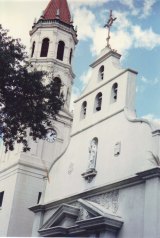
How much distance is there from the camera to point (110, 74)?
2286cm

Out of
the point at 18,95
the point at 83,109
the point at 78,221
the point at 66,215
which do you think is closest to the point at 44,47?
the point at 83,109

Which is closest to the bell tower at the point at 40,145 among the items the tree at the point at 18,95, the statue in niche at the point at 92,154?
the statue in niche at the point at 92,154

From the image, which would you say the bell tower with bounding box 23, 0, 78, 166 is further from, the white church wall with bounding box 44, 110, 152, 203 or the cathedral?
the white church wall with bounding box 44, 110, 152, 203

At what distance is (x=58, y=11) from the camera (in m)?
33.7

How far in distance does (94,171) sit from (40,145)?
947cm

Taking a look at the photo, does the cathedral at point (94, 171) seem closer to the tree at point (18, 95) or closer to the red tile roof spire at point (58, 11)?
the red tile roof spire at point (58, 11)

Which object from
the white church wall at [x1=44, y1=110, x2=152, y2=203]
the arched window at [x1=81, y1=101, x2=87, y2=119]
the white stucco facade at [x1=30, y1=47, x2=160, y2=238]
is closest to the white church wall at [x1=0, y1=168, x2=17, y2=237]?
the white stucco facade at [x1=30, y1=47, x2=160, y2=238]

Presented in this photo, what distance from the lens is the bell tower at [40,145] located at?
1061 inches

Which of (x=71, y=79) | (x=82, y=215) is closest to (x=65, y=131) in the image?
(x=71, y=79)

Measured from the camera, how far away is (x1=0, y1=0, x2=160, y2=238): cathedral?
1762cm

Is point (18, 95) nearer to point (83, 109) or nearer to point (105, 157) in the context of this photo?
point (105, 157)

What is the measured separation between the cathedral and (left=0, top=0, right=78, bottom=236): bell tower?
6cm

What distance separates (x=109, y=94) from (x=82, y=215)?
5884mm

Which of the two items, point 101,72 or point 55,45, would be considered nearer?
point 101,72
